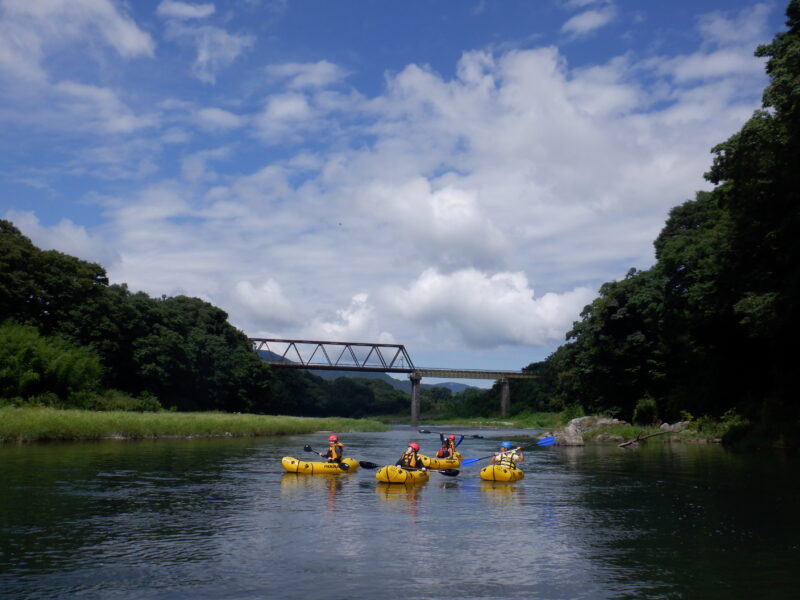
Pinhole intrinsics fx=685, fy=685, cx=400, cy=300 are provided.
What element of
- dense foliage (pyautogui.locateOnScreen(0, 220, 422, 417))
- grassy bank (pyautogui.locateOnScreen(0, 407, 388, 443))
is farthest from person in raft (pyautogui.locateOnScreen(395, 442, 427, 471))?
dense foliage (pyautogui.locateOnScreen(0, 220, 422, 417))

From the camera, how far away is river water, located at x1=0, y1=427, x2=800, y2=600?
Result: 11.3 metres

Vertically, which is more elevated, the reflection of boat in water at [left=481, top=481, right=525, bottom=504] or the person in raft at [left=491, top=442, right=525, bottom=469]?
the person in raft at [left=491, top=442, right=525, bottom=469]

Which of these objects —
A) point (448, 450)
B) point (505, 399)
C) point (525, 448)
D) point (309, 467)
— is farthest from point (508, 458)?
point (505, 399)

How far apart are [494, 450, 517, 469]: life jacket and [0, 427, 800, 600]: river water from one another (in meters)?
0.91

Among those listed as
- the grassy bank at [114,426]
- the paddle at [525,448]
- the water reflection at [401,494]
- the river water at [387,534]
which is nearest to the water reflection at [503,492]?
the river water at [387,534]

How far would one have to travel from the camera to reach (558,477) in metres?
26.7

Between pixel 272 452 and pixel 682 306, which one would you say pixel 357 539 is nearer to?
pixel 272 452

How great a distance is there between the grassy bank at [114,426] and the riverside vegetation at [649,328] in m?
6.66

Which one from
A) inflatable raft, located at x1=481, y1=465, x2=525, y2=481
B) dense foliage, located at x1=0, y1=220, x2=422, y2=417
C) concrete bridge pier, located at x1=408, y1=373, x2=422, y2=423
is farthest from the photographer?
concrete bridge pier, located at x1=408, y1=373, x2=422, y2=423

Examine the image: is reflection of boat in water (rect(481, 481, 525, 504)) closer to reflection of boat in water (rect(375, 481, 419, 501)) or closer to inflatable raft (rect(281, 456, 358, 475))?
reflection of boat in water (rect(375, 481, 419, 501))

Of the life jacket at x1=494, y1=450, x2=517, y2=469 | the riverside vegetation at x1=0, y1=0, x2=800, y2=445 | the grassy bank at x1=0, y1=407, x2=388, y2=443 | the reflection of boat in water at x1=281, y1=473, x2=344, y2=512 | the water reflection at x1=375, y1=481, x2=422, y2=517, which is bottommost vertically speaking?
the water reflection at x1=375, y1=481, x2=422, y2=517

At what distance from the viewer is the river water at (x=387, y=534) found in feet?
37.2

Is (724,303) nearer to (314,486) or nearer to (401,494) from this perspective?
(401,494)

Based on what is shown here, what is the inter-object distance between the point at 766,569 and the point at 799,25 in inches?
1067
